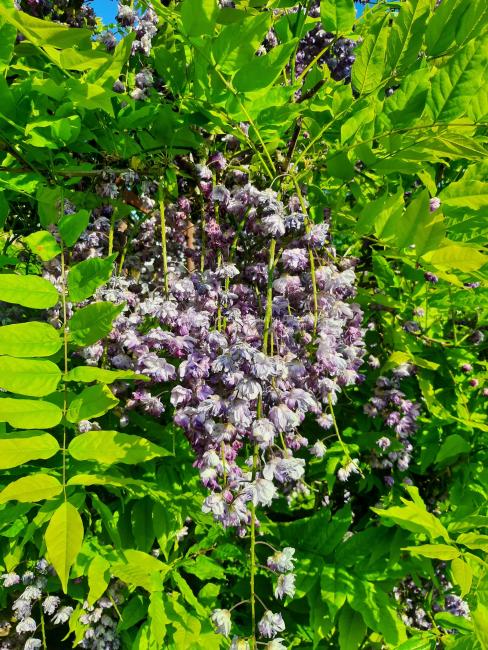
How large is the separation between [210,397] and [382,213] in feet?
1.93

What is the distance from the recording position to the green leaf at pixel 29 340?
107cm

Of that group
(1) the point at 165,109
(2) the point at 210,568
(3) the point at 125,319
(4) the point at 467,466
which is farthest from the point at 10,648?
(1) the point at 165,109

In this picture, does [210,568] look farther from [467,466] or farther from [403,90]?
[403,90]

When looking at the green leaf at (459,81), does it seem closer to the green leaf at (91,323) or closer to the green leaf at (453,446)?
the green leaf at (91,323)

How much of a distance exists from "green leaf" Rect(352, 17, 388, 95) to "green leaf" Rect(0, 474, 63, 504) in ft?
3.55

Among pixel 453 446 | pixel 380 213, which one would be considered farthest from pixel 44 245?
pixel 453 446

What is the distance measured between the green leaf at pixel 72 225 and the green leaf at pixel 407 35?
0.76 metres

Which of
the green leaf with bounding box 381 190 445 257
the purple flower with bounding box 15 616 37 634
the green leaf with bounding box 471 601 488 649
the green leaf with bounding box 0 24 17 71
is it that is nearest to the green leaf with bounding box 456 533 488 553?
the green leaf with bounding box 471 601 488 649

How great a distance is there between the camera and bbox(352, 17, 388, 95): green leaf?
112cm

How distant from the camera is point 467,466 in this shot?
6.73ft

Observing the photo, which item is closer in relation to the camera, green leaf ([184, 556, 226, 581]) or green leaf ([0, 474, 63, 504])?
green leaf ([0, 474, 63, 504])

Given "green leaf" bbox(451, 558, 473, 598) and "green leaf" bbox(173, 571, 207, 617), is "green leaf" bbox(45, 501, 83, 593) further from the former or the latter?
"green leaf" bbox(451, 558, 473, 598)

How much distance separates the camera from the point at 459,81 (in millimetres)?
1100

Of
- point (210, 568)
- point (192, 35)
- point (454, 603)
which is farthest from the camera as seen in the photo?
point (454, 603)
